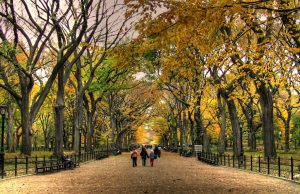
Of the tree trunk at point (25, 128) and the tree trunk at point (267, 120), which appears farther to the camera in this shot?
the tree trunk at point (25, 128)

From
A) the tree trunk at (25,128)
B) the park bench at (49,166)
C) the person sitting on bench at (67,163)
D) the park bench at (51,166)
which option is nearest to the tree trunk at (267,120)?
the person sitting on bench at (67,163)

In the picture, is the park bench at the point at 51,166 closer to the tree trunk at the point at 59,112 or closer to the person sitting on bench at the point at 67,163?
the person sitting on bench at the point at 67,163

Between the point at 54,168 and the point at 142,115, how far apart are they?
51704mm

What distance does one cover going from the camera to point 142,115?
253 ft

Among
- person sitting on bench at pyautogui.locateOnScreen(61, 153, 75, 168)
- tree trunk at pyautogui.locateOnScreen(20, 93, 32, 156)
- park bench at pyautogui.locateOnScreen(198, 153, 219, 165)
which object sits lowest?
park bench at pyautogui.locateOnScreen(198, 153, 219, 165)

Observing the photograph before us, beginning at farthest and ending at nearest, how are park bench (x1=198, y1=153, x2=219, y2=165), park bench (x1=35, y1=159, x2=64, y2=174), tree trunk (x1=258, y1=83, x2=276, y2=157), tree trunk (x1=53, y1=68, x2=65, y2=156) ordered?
park bench (x1=198, y1=153, x2=219, y2=165) → tree trunk (x1=53, y1=68, x2=65, y2=156) → tree trunk (x1=258, y1=83, x2=276, y2=157) → park bench (x1=35, y1=159, x2=64, y2=174)

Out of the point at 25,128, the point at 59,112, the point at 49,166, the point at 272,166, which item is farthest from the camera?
the point at 59,112

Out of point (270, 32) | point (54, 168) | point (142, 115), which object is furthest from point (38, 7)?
point (142, 115)

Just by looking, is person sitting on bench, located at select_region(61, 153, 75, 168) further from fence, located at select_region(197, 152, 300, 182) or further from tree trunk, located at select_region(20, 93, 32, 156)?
fence, located at select_region(197, 152, 300, 182)

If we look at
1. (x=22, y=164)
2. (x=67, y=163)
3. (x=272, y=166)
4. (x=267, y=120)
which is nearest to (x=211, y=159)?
(x=267, y=120)

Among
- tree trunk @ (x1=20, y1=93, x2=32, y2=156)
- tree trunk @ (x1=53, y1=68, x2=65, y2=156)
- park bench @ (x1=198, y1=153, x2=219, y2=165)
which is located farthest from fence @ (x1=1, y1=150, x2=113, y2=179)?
park bench @ (x1=198, y1=153, x2=219, y2=165)

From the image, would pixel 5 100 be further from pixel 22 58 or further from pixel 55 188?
pixel 55 188

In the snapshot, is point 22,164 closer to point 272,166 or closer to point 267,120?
point 272,166

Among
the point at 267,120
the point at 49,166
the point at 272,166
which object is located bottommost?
the point at 272,166
